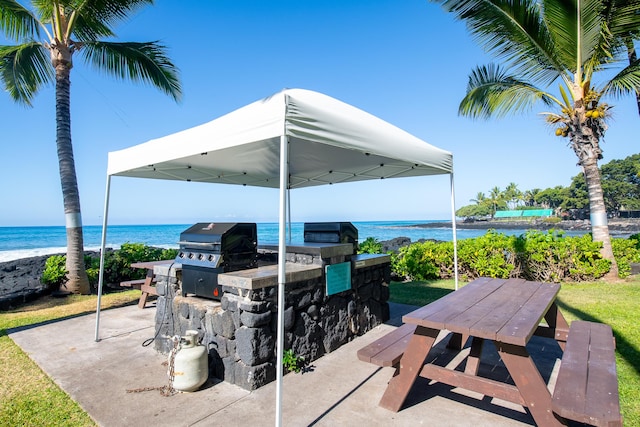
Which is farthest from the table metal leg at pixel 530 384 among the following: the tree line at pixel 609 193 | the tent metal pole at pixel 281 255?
the tree line at pixel 609 193

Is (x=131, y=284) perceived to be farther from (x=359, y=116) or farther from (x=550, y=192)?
(x=550, y=192)

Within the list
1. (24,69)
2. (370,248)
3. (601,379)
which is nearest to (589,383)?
(601,379)

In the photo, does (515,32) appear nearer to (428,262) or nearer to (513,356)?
(428,262)

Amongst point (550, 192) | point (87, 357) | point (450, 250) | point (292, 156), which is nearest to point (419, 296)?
point (450, 250)

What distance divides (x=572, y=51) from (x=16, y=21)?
10.3 m

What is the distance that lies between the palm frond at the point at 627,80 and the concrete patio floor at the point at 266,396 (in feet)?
19.0

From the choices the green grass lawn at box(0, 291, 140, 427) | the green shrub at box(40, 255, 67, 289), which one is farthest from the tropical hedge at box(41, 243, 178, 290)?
the green grass lawn at box(0, 291, 140, 427)

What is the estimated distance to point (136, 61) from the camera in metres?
7.11

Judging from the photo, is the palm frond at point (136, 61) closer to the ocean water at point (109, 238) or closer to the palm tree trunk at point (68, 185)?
the palm tree trunk at point (68, 185)

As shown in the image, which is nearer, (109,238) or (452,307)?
(452,307)

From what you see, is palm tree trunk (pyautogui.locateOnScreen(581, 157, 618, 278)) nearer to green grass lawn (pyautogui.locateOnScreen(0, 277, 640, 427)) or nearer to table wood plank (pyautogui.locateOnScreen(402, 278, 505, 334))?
green grass lawn (pyautogui.locateOnScreen(0, 277, 640, 427))

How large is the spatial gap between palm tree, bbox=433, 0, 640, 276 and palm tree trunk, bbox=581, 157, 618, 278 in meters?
0.01

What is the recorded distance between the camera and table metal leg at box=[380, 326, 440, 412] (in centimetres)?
214

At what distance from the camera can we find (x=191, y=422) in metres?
2.12
